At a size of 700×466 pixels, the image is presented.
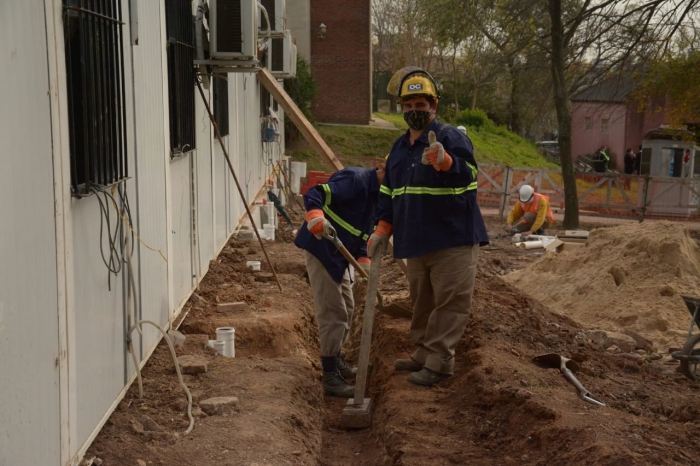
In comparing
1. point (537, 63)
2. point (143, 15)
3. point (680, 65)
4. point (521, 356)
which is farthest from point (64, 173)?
point (537, 63)

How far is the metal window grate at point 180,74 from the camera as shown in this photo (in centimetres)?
753

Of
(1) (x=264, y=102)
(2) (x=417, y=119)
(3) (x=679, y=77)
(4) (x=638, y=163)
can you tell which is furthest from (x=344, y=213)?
(4) (x=638, y=163)

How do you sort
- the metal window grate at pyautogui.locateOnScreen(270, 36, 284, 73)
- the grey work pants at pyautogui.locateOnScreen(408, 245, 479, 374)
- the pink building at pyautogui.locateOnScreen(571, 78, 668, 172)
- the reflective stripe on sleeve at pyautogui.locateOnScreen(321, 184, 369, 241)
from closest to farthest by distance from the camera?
1. the grey work pants at pyautogui.locateOnScreen(408, 245, 479, 374)
2. the reflective stripe on sleeve at pyautogui.locateOnScreen(321, 184, 369, 241)
3. the metal window grate at pyautogui.locateOnScreen(270, 36, 284, 73)
4. the pink building at pyautogui.locateOnScreen(571, 78, 668, 172)

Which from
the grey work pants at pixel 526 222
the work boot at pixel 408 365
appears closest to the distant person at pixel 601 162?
the grey work pants at pixel 526 222

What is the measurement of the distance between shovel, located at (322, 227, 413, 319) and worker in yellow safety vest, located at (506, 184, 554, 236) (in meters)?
9.42

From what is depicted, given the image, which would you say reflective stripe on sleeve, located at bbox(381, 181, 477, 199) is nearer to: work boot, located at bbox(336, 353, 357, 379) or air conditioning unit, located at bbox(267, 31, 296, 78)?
work boot, located at bbox(336, 353, 357, 379)

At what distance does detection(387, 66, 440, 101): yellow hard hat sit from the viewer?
6109mm

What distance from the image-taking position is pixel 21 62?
138 inches

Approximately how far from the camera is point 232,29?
8672 millimetres

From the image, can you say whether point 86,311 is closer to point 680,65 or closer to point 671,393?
point 671,393

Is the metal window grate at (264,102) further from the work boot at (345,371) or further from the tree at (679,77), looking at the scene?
the work boot at (345,371)

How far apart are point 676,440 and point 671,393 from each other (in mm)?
1748

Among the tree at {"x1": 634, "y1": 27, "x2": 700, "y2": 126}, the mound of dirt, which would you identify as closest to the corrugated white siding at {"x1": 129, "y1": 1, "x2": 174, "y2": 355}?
the mound of dirt

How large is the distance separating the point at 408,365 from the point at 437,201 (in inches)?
58.8
